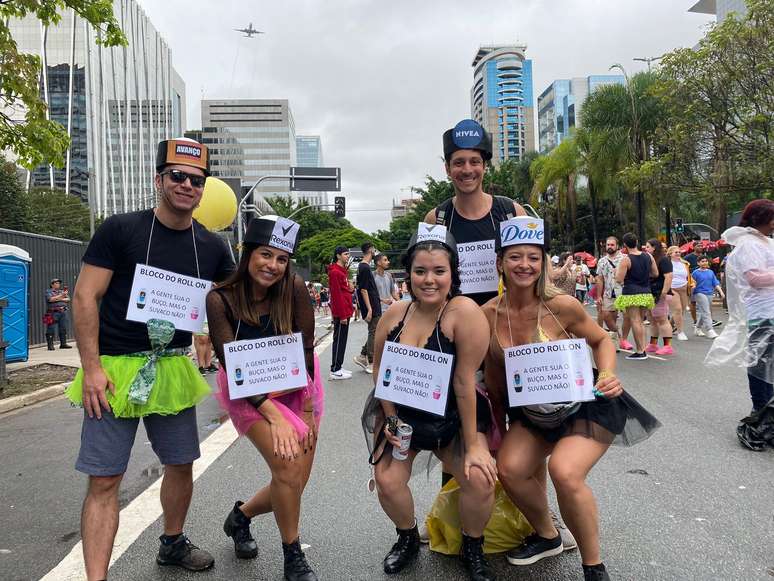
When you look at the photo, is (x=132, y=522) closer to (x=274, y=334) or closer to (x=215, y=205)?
(x=274, y=334)

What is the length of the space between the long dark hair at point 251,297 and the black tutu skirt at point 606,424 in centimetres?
122

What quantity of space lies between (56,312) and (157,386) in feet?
43.7

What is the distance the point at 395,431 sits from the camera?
2953mm

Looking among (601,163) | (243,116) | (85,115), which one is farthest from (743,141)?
(243,116)

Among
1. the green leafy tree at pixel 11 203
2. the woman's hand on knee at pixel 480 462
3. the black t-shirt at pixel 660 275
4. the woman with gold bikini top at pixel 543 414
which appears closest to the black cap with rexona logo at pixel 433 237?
the woman with gold bikini top at pixel 543 414

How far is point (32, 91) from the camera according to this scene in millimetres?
7543

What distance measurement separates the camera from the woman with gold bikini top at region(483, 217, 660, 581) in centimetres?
275

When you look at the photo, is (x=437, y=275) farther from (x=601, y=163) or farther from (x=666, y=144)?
(x=601, y=163)

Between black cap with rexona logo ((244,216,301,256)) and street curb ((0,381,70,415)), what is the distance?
639cm

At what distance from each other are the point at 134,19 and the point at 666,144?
308ft

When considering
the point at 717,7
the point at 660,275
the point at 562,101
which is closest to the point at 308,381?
the point at 660,275

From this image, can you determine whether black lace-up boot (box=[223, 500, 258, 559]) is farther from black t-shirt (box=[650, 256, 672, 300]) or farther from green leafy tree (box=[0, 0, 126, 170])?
black t-shirt (box=[650, 256, 672, 300])

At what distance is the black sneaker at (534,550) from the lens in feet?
10.0

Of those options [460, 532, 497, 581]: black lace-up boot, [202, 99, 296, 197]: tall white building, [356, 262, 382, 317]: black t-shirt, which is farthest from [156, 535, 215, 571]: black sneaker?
[202, 99, 296, 197]: tall white building
